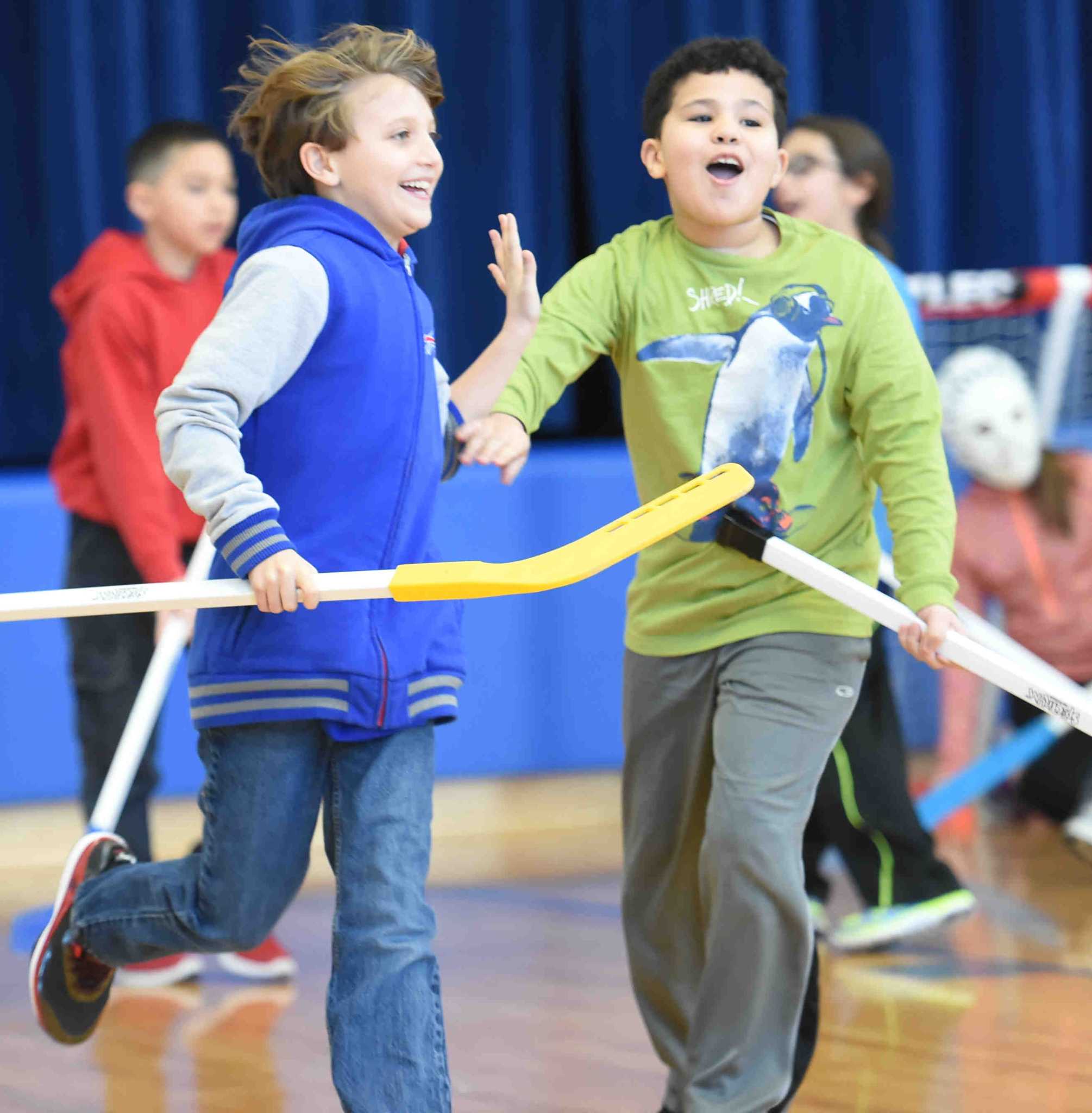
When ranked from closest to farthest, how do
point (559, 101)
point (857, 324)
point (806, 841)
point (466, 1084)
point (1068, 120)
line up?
point (857, 324) → point (466, 1084) → point (806, 841) → point (559, 101) → point (1068, 120)

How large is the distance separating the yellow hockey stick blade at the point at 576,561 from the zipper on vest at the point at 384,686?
10 cm

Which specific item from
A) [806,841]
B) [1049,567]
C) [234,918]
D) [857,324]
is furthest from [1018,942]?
[234,918]

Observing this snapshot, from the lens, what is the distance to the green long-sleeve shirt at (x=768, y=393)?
6.93ft

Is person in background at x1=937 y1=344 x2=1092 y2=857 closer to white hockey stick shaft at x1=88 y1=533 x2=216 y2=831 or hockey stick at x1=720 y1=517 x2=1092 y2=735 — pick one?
Answer: white hockey stick shaft at x1=88 y1=533 x2=216 y2=831

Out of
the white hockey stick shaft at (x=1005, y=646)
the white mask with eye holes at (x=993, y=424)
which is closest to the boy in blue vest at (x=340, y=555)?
the white hockey stick shaft at (x=1005, y=646)

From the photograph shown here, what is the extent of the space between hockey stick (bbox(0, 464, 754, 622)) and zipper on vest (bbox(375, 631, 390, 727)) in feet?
0.30

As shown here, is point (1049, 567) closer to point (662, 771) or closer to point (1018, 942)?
point (1018, 942)

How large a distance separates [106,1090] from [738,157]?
4.74 feet

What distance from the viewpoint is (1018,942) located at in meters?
3.08

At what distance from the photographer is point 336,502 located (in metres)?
1.86

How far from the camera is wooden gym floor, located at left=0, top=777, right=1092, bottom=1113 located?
7.86 feet

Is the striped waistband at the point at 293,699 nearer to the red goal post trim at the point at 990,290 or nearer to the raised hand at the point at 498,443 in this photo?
the raised hand at the point at 498,443

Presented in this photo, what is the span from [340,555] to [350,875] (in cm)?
32

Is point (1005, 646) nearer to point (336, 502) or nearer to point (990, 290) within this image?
point (990, 290)
